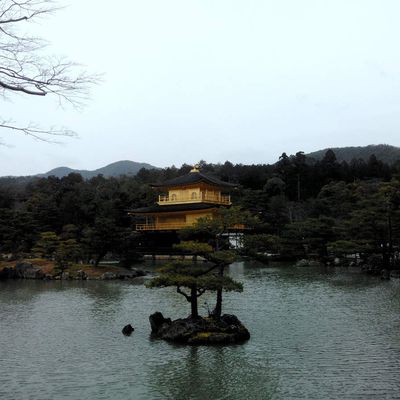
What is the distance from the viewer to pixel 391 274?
22.4 metres

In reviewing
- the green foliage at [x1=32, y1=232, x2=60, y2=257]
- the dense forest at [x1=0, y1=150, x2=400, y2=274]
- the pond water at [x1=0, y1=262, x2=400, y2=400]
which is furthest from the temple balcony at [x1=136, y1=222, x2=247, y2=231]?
the pond water at [x1=0, y1=262, x2=400, y2=400]

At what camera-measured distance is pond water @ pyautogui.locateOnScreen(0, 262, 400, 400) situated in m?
7.65

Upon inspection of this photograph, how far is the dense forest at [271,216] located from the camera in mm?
26109

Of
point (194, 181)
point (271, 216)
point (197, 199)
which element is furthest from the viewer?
point (271, 216)

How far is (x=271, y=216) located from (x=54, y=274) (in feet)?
75.1

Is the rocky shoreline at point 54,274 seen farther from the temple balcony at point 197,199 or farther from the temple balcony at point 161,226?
the temple balcony at point 197,199

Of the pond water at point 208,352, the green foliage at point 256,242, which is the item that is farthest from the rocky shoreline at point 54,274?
A: the green foliage at point 256,242

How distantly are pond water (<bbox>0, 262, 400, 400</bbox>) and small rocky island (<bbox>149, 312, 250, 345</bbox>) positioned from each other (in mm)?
298

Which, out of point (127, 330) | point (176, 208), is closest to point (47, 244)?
point (176, 208)

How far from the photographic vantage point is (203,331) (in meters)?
10.6

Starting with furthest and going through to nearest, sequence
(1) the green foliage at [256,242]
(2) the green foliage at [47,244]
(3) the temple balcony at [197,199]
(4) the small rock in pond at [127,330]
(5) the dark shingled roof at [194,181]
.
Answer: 1. (3) the temple balcony at [197,199]
2. (5) the dark shingled roof at [194,181]
3. (2) the green foliage at [47,244]
4. (1) the green foliage at [256,242]
5. (4) the small rock in pond at [127,330]

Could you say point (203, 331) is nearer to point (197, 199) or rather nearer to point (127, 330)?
point (127, 330)

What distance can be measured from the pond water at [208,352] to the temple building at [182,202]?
59.1 feet

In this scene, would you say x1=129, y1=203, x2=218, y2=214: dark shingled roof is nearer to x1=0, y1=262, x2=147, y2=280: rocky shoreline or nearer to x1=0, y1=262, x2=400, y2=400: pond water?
x1=0, y1=262, x2=147, y2=280: rocky shoreline
